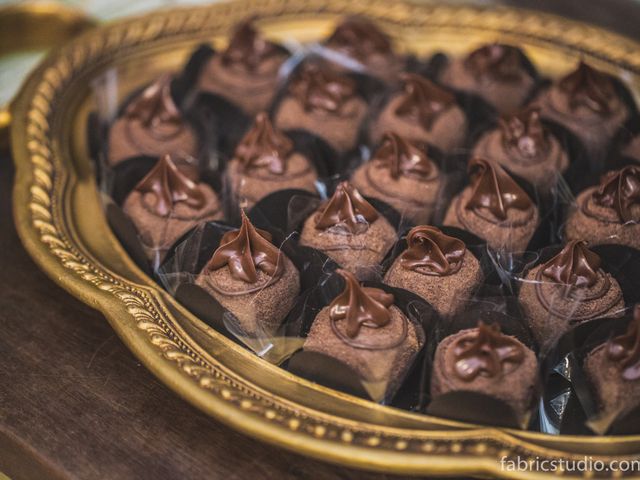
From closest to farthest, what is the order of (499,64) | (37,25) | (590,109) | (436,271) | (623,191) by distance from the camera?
1. (436,271)
2. (623,191)
3. (590,109)
4. (499,64)
5. (37,25)

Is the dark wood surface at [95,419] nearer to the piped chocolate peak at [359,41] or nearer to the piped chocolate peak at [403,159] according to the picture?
the piped chocolate peak at [403,159]

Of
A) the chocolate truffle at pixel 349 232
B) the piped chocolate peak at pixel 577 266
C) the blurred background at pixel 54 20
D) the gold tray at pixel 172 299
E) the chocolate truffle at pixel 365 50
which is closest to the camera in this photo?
the gold tray at pixel 172 299

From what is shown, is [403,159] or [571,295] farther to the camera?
[403,159]

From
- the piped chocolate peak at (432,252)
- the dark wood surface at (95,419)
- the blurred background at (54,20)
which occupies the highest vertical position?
the piped chocolate peak at (432,252)

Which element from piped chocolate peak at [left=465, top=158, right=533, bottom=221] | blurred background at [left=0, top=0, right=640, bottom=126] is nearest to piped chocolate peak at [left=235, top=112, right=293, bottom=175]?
piped chocolate peak at [left=465, top=158, right=533, bottom=221]

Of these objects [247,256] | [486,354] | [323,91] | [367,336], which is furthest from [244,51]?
[486,354]

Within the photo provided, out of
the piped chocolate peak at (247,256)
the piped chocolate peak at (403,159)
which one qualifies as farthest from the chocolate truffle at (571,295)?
the piped chocolate peak at (247,256)

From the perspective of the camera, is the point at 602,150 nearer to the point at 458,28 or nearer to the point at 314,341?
the point at 458,28

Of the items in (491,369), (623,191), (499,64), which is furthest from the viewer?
(499,64)

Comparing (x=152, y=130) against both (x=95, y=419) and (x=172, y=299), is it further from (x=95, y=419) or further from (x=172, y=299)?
(x=95, y=419)
